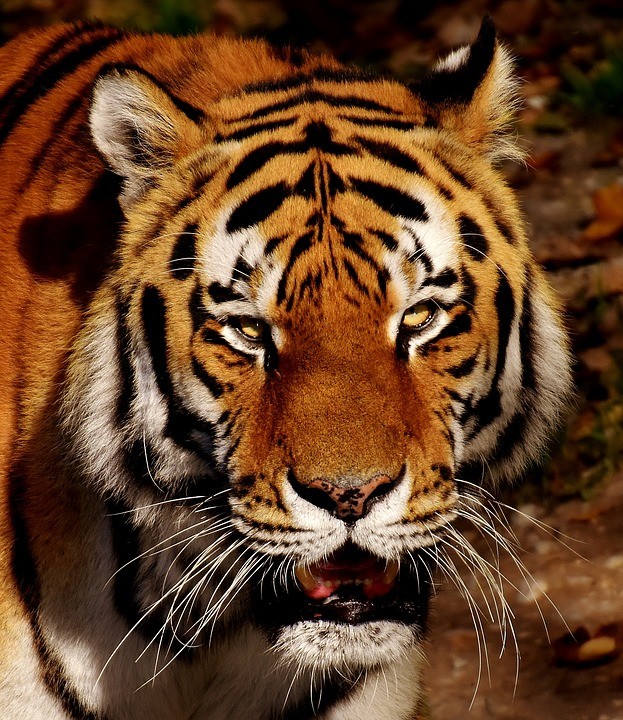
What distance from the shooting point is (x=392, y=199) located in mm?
Answer: 1731

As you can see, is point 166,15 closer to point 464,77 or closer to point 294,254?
point 464,77

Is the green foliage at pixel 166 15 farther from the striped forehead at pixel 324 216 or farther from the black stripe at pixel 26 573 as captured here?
the black stripe at pixel 26 573

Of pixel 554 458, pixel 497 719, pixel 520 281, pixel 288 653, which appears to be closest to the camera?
pixel 288 653

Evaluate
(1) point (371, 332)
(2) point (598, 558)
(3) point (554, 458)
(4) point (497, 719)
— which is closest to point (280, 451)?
(1) point (371, 332)

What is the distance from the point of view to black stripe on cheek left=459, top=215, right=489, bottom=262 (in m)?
1.75

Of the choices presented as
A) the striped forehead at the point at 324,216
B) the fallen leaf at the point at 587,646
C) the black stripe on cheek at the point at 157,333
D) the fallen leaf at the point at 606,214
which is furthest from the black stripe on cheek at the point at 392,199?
the fallen leaf at the point at 606,214

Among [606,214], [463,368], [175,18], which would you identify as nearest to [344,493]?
[463,368]

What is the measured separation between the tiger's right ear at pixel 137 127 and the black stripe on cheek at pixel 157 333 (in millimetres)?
163

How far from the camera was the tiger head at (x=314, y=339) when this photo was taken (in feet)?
5.20

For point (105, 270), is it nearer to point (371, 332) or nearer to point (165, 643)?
point (371, 332)

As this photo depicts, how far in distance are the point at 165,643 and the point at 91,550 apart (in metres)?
0.21

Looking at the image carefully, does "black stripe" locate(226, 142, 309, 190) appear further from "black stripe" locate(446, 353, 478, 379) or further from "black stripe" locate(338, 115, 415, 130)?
"black stripe" locate(446, 353, 478, 379)

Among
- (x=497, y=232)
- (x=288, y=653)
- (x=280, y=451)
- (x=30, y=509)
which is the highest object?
(x=497, y=232)

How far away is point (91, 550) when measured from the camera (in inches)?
74.0
